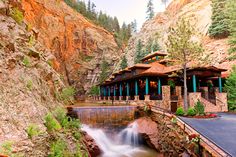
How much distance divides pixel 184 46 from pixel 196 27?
1412 inches

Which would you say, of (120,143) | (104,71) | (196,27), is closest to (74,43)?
(104,71)

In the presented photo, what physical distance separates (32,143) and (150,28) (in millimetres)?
73701

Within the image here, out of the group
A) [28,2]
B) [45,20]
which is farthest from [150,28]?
[28,2]

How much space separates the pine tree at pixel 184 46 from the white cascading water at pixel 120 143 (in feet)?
23.4

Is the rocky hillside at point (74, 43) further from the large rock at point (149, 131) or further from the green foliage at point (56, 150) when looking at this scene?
the green foliage at point (56, 150)

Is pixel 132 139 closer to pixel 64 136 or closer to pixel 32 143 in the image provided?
pixel 64 136

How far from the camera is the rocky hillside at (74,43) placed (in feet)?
180

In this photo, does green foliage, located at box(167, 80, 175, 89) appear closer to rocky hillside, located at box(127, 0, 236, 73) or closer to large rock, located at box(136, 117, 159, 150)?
rocky hillside, located at box(127, 0, 236, 73)

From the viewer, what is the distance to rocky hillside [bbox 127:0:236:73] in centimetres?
3831

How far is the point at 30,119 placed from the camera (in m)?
8.10

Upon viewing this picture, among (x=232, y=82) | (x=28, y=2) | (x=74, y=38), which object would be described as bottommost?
(x=232, y=82)

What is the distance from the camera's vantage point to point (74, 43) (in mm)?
64375

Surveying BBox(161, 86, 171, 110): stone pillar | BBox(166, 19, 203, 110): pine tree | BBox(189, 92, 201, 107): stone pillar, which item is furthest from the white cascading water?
BBox(189, 92, 201, 107): stone pillar

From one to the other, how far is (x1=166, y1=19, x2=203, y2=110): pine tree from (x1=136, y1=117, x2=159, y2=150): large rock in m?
5.23
